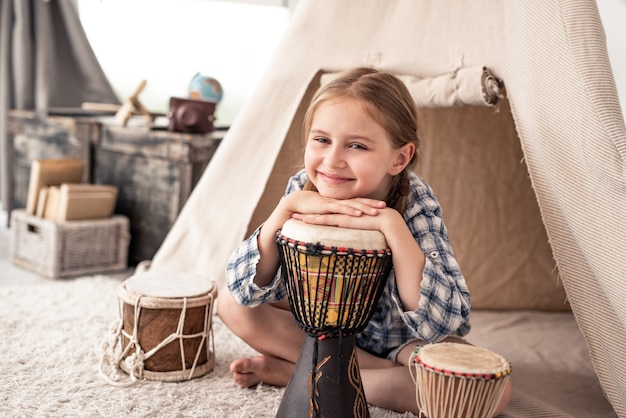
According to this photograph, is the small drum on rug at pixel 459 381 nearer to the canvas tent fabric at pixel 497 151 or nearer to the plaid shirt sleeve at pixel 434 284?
the plaid shirt sleeve at pixel 434 284

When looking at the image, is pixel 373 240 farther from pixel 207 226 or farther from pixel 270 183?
pixel 207 226

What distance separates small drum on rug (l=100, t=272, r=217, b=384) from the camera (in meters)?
1.75

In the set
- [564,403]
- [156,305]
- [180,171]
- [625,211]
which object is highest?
[625,211]

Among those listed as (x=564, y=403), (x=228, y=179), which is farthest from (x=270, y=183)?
(x=564, y=403)

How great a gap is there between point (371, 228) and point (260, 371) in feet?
1.80

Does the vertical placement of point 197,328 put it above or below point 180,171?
below

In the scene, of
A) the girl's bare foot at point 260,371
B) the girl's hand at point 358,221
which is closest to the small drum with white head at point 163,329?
the girl's bare foot at point 260,371

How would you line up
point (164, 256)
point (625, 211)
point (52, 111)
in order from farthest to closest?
point (52, 111), point (164, 256), point (625, 211)

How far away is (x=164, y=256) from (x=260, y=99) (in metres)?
0.67

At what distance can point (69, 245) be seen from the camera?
9.29 ft

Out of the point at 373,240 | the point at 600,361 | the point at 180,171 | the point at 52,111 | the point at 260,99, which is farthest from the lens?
the point at 52,111

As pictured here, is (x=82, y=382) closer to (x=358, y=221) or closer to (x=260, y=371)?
(x=260, y=371)

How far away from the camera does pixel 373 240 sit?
136 cm

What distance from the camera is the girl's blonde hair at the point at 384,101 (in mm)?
1544
